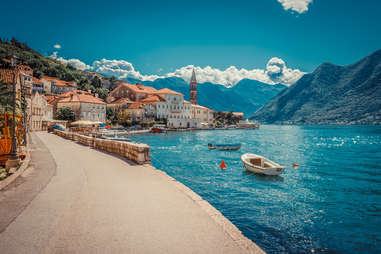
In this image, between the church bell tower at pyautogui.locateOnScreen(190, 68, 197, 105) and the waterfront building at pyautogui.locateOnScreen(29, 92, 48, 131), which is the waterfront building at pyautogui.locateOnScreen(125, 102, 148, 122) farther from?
the church bell tower at pyautogui.locateOnScreen(190, 68, 197, 105)

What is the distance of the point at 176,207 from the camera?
6.57 meters

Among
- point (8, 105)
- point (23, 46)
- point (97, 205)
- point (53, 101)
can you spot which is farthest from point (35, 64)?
point (97, 205)

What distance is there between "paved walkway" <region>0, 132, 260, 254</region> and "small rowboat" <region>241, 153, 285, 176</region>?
11.5 metres

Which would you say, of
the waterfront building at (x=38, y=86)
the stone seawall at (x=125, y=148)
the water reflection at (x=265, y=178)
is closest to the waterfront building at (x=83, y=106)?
the waterfront building at (x=38, y=86)

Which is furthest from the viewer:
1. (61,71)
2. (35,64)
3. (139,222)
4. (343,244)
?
(61,71)

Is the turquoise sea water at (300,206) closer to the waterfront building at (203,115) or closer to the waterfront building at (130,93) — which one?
the waterfront building at (130,93)

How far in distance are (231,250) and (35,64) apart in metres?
152

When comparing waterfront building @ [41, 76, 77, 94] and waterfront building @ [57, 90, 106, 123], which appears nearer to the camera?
waterfront building @ [57, 90, 106, 123]

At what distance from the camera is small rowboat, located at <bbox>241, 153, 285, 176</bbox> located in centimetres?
1852

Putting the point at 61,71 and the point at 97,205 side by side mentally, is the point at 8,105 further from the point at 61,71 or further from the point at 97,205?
the point at 61,71

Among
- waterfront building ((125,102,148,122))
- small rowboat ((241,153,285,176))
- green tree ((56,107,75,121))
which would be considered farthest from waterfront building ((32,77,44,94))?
small rowboat ((241,153,285,176))

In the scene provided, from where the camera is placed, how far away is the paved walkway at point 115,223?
441 cm

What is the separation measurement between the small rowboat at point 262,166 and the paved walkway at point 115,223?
11.5m

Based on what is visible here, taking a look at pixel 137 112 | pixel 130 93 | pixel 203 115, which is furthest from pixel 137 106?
pixel 203 115
